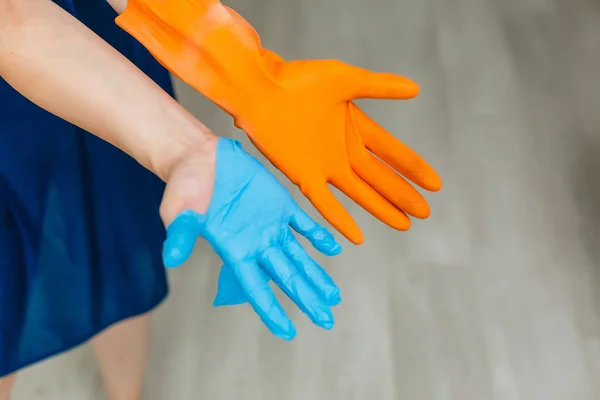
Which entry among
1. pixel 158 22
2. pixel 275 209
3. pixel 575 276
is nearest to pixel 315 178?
pixel 275 209

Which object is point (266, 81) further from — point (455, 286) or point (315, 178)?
point (455, 286)

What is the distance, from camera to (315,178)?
588mm

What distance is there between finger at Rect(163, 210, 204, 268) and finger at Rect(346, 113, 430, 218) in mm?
231

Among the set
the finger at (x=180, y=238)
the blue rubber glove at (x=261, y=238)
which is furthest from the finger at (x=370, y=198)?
the finger at (x=180, y=238)

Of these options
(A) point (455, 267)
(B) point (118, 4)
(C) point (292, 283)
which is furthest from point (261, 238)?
(A) point (455, 267)

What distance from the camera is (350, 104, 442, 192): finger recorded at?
1.96 feet

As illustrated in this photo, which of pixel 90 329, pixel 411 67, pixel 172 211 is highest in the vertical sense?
pixel 411 67

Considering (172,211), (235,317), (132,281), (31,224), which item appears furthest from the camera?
(235,317)

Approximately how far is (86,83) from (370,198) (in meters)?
0.32

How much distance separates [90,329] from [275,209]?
29cm

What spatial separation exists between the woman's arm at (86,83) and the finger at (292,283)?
0.12 metres

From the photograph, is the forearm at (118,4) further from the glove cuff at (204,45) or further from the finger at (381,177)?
the finger at (381,177)

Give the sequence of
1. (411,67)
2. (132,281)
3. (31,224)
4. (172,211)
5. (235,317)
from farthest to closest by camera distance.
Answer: (411,67)
(235,317)
(132,281)
(31,224)
(172,211)

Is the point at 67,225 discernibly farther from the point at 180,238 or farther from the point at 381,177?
the point at 381,177
